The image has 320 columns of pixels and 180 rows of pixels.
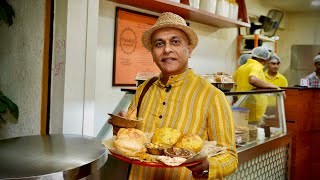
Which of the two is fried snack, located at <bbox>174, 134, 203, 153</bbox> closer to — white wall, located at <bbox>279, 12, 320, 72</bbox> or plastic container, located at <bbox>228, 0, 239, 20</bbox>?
plastic container, located at <bbox>228, 0, 239, 20</bbox>

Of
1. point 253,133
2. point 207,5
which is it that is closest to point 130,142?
point 253,133

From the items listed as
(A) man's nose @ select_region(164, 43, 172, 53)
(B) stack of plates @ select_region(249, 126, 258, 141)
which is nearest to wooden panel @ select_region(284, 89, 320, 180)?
(B) stack of plates @ select_region(249, 126, 258, 141)

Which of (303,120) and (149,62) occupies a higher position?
(149,62)

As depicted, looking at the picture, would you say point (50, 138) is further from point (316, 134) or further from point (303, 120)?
point (316, 134)

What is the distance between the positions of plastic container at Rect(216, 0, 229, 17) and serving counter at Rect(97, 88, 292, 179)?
A: 1.50 m

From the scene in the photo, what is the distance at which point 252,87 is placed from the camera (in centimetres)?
403

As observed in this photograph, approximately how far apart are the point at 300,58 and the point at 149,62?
475 centimetres

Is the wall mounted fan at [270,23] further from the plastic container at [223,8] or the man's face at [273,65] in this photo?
the plastic container at [223,8]

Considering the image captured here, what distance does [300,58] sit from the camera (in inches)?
295

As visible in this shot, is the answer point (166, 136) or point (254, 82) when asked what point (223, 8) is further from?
Answer: point (166, 136)

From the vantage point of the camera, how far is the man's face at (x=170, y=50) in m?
1.50

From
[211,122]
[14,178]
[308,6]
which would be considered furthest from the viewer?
[308,6]

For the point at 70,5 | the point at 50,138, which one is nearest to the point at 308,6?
the point at 70,5

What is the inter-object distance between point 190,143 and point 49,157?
1.74 ft
